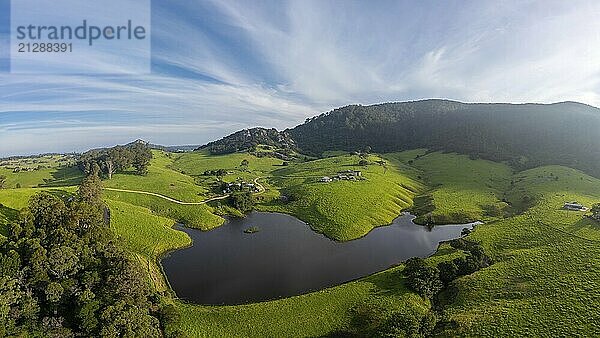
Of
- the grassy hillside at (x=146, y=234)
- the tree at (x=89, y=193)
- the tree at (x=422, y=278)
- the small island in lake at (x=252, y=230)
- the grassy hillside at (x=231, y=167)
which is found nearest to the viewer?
the tree at (x=422, y=278)

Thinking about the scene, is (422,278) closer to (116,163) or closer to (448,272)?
(448,272)

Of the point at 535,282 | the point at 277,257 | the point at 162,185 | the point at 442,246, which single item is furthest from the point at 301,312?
the point at 162,185

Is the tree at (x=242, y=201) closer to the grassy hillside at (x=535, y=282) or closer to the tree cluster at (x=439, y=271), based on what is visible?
the tree cluster at (x=439, y=271)

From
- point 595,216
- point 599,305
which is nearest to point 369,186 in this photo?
point 595,216

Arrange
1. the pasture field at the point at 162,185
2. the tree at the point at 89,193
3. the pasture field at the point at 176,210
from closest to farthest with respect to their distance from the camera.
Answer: the tree at the point at 89,193
the pasture field at the point at 176,210
the pasture field at the point at 162,185

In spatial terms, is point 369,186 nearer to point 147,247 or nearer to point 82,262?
point 147,247

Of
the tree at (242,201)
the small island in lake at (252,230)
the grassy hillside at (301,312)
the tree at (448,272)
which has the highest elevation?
the tree at (242,201)

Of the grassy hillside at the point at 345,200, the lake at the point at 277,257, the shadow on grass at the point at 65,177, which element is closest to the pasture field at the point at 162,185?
the shadow on grass at the point at 65,177

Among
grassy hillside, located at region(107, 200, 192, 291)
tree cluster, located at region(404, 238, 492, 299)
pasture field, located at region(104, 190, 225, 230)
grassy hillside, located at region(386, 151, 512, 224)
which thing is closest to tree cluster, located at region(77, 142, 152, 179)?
pasture field, located at region(104, 190, 225, 230)
